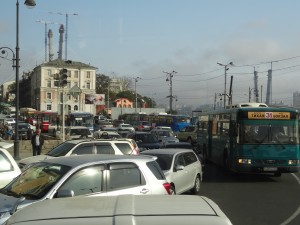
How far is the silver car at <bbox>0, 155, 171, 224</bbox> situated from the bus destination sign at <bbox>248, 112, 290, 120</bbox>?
1065 centimetres

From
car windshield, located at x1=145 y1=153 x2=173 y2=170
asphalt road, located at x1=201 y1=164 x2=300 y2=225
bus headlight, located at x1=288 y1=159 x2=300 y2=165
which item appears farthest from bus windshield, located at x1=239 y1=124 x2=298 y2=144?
car windshield, located at x1=145 y1=153 x2=173 y2=170

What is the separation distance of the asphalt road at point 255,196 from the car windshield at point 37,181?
4.39 m

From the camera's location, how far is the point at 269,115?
17.9m

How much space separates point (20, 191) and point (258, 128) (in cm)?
1236

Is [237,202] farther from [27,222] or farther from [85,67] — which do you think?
[85,67]

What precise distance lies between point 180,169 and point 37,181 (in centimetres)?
641

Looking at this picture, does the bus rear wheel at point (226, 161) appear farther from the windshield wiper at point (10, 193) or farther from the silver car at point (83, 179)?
the windshield wiper at point (10, 193)

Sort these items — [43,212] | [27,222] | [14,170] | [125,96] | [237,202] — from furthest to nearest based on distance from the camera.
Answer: [125,96], [237,202], [14,170], [43,212], [27,222]

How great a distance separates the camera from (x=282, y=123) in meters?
18.0

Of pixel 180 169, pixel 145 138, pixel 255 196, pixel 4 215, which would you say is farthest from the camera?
pixel 145 138

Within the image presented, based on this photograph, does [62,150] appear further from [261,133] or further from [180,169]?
[261,133]

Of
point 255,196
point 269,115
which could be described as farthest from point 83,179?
point 269,115

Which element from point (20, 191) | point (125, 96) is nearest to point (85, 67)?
point (125, 96)

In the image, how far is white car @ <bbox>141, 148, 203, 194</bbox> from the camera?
12.7 meters
